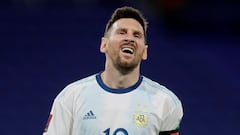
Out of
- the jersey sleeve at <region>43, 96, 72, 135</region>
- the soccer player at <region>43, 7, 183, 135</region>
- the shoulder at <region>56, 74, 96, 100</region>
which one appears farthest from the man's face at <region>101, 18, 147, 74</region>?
the jersey sleeve at <region>43, 96, 72, 135</region>

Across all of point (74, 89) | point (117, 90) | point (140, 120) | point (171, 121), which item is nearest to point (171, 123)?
point (171, 121)

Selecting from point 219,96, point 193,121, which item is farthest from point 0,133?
point 219,96

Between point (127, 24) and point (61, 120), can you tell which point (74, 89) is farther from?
point (127, 24)

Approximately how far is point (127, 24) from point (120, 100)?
0.27m

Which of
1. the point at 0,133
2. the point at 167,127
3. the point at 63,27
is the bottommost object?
the point at 167,127

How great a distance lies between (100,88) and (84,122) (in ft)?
0.50

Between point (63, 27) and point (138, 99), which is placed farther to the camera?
point (63, 27)

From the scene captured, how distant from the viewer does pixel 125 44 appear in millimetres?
2645

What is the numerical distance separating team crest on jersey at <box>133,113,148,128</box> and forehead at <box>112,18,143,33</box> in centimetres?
29

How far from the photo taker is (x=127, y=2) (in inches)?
255

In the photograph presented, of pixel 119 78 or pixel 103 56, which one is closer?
pixel 119 78

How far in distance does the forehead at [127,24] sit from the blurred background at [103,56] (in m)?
2.21

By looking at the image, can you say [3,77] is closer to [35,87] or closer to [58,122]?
[35,87]

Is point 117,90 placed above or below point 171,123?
above
